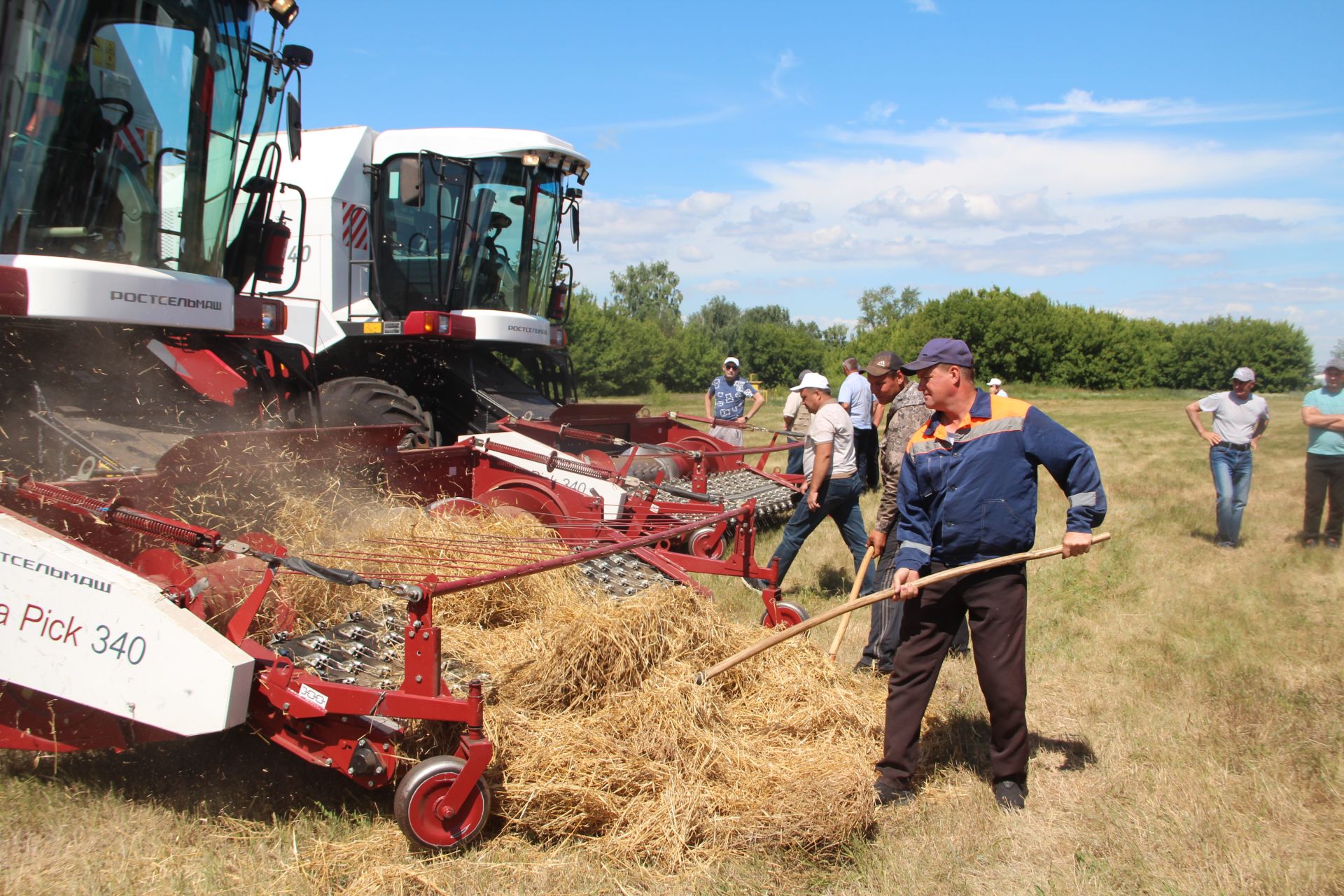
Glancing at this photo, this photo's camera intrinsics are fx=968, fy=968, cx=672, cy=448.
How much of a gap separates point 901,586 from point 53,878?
300 cm

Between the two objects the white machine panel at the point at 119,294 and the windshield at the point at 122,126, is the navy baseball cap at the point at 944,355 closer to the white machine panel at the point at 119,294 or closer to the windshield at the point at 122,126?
the white machine panel at the point at 119,294

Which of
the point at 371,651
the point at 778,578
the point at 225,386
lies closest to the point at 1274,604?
the point at 778,578

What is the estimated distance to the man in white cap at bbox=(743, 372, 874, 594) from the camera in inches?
237

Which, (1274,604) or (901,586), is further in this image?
(1274,604)

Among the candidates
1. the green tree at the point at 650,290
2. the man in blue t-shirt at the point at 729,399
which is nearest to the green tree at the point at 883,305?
the green tree at the point at 650,290

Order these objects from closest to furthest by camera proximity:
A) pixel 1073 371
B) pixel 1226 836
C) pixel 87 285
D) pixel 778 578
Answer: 1. pixel 1226 836
2. pixel 87 285
3. pixel 778 578
4. pixel 1073 371

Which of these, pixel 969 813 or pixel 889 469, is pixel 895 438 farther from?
pixel 969 813

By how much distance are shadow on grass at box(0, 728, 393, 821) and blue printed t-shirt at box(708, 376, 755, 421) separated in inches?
304

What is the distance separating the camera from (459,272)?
30.7 feet

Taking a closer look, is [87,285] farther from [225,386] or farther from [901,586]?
[901,586]

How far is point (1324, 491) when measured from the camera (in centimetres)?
879

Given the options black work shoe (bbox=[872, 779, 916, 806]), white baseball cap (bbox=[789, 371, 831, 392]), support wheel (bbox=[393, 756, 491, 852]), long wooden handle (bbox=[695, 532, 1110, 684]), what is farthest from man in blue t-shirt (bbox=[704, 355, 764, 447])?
support wheel (bbox=[393, 756, 491, 852])

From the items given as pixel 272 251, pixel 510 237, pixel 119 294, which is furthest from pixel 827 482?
pixel 510 237

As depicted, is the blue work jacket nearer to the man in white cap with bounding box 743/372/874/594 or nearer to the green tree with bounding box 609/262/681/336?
the man in white cap with bounding box 743/372/874/594
